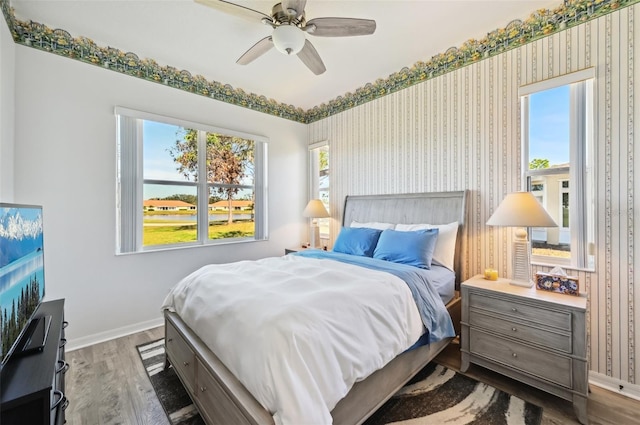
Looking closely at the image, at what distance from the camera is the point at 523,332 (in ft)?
6.26

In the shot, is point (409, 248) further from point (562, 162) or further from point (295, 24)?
point (295, 24)

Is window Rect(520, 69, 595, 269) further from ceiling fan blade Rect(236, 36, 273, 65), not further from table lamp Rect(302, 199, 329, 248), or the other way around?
A: table lamp Rect(302, 199, 329, 248)

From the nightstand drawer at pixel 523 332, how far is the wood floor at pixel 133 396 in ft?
1.28

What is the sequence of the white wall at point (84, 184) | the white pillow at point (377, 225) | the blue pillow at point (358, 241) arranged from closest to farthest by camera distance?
the white wall at point (84, 184) < the blue pillow at point (358, 241) < the white pillow at point (377, 225)

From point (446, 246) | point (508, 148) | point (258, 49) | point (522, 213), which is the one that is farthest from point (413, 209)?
point (258, 49)

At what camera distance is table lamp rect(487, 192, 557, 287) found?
1.96 metres

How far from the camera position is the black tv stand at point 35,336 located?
1.13 m

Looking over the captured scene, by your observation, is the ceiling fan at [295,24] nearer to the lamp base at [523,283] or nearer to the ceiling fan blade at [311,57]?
the ceiling fan blade at [311,57]

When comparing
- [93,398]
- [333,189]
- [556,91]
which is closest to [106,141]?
[93,398]

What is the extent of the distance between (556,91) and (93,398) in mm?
4243

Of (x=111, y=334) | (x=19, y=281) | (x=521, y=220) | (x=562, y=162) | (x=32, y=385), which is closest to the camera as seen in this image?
(x=32, y=385)

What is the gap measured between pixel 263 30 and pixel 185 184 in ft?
6.40

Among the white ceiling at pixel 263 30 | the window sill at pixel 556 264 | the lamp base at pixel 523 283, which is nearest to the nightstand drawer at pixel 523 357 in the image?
the lamp base at pixel 523 283

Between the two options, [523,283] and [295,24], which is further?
[523,283]
